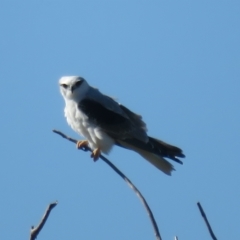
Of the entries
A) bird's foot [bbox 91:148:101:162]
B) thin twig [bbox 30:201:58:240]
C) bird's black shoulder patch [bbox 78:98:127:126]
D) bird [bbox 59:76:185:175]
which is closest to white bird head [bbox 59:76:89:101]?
bird [bbox 59:76:185:175]

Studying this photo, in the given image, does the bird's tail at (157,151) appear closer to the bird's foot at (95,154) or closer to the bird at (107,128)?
the bird at (107,128)

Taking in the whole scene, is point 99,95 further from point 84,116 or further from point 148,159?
point 148,159

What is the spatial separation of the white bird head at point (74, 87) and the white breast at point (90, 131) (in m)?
0.19

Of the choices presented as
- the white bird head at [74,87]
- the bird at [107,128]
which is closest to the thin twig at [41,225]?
the bird at [107,128]

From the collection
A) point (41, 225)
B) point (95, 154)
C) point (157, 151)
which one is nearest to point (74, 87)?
point (95, 154)

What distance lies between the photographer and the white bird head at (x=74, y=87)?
7051mm

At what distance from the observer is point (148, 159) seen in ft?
22.4

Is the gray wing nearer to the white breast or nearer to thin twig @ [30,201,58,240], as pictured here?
the white breast

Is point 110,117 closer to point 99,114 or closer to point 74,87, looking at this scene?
point 99,114

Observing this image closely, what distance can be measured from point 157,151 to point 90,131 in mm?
704

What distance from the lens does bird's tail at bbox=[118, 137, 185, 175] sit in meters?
6.50

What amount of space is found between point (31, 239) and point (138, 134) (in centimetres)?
425

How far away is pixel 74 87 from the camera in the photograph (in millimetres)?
7105

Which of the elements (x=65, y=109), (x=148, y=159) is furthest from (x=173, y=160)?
(x=65, y=109)
